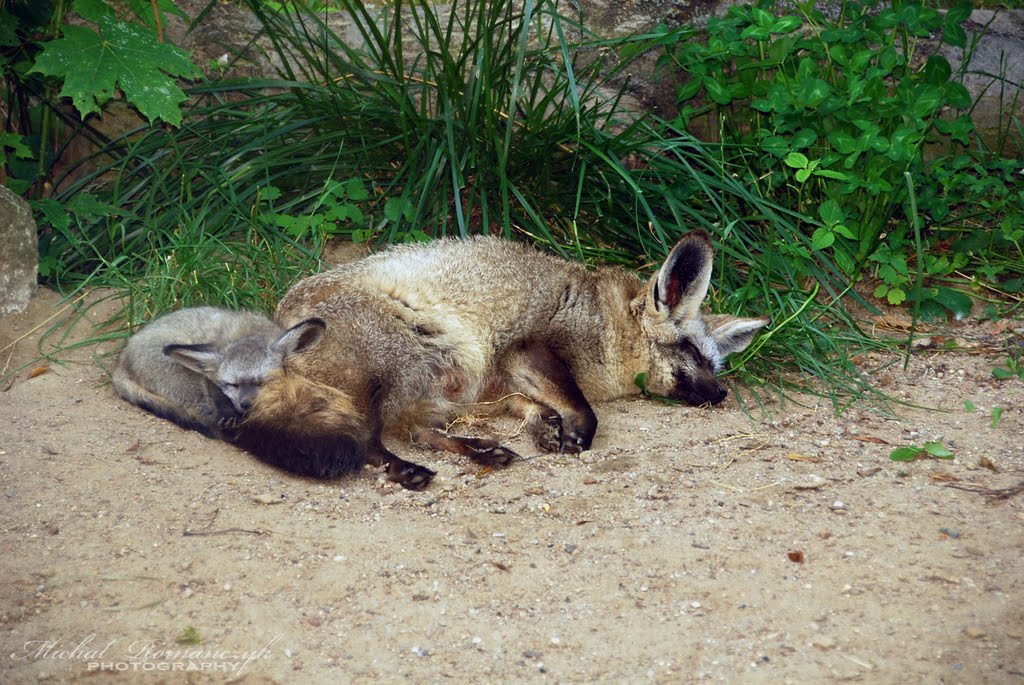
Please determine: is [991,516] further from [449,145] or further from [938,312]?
[449,145]

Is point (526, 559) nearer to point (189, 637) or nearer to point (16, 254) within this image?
point (189, 637)

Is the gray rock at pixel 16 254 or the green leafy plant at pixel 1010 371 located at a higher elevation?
the gray rock at pixel 16 254

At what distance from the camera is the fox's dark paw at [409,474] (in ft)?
12.3

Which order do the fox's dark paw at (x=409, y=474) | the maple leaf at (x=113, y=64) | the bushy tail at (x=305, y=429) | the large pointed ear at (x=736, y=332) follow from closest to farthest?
the bushy tail at (x=305, y=429), the fox's dark paw at (x=409, y=474), the maple leaf at (x=113, y=64), the large pointed ear at (x=736, y=332)

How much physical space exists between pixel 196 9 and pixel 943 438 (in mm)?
5032

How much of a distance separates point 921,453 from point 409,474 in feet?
6.64

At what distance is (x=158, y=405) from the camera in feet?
13.5

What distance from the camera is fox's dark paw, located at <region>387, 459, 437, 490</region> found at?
3.75 metres

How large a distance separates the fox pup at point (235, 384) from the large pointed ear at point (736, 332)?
5.88 ft

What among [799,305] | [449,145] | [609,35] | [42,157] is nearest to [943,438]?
[799,305]

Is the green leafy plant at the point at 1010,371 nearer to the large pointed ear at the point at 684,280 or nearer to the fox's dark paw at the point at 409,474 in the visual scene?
the large pointed ear at the point at 684,280

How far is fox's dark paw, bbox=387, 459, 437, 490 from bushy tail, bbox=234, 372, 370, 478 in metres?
0.12

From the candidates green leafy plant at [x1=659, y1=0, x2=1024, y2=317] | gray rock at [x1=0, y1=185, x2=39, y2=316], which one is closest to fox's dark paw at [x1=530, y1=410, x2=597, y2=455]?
green leafy plant at [x1=659, y1=0, x2=1024, y2=317]

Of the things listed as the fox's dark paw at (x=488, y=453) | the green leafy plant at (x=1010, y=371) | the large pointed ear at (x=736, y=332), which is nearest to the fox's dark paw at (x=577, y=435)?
the fox's dark paw at (x=488, y=453)
